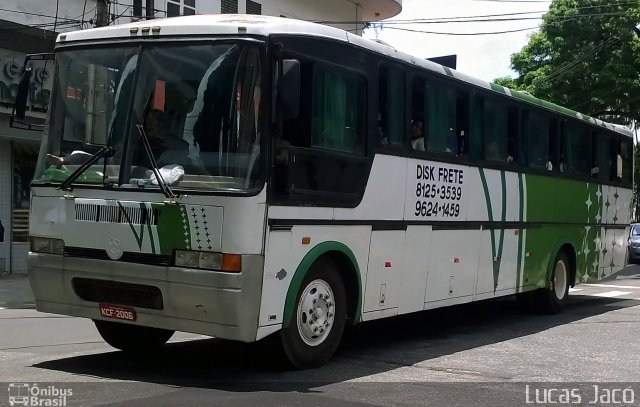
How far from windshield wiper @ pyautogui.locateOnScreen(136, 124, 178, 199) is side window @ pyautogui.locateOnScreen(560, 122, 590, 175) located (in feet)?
27.1

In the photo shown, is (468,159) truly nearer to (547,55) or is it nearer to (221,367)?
(221,367)

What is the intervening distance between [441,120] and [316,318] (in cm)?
327

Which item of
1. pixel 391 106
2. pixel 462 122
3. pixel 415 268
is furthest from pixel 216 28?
pixel 462 122

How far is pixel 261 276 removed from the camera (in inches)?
286

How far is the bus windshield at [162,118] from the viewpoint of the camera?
7293 mm

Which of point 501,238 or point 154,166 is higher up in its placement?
point 154,166

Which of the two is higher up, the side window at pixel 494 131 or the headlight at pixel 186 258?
the side window at pixel 494 131

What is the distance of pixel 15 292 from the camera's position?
54.2 ft

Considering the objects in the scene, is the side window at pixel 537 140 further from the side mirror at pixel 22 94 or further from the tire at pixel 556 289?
the side mirror at pixel 22 94

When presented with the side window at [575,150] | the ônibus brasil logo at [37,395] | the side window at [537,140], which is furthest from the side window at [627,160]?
the ônibus brasil logo at [37,395]

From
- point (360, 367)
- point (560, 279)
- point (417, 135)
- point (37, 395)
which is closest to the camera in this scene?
point (37, 395)

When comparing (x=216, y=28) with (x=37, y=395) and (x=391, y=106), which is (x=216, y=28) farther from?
(x=37, y=395)

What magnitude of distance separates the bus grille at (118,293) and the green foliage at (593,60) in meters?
26.3

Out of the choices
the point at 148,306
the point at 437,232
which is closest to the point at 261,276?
the point at 148,306
